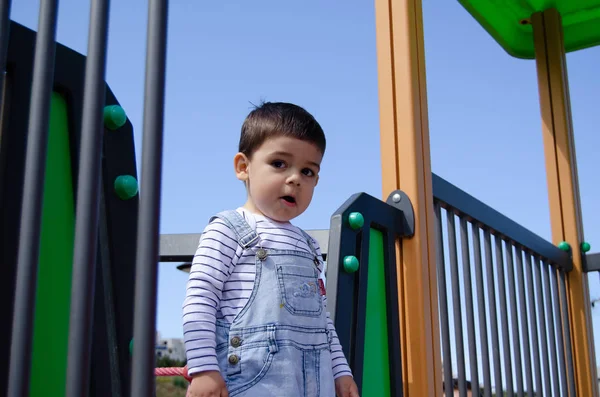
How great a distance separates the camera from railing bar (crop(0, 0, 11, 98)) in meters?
0.53

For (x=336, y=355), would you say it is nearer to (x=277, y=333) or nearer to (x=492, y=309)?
(x=277, y=333)

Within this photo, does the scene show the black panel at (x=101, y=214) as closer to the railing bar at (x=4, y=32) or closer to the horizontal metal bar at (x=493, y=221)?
the railing bar at (x=4, y=32)

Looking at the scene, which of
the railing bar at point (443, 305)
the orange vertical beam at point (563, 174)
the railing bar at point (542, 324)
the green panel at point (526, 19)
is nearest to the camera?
the railing bar at point (443, 305)

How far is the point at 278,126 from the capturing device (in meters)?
1.13

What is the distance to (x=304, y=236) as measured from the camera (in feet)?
3.84

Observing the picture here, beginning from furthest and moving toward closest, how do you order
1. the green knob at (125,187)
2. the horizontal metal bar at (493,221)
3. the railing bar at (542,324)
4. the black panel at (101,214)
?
the railing bar at (542,324)
the horizontal metal bar at (493,221)
the green knob at (125,187)
the black panel at (101,214)

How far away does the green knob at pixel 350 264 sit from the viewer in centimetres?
131

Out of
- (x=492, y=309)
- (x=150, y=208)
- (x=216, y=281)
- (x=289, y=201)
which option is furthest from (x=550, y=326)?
(x=150, y=208)

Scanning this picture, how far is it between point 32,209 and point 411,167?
1136 millimetres

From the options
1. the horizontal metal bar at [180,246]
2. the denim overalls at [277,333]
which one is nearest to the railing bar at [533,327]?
the horizontal metal bar at [180,246]

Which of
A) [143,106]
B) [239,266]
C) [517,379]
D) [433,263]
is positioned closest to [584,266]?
[517,379]

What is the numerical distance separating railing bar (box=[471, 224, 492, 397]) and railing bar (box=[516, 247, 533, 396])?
0.32 metres

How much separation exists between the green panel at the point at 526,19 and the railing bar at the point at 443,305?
1.40 m

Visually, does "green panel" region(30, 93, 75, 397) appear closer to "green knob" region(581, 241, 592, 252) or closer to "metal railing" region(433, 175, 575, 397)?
"metal railing" region(433, 175, 575, 397)
